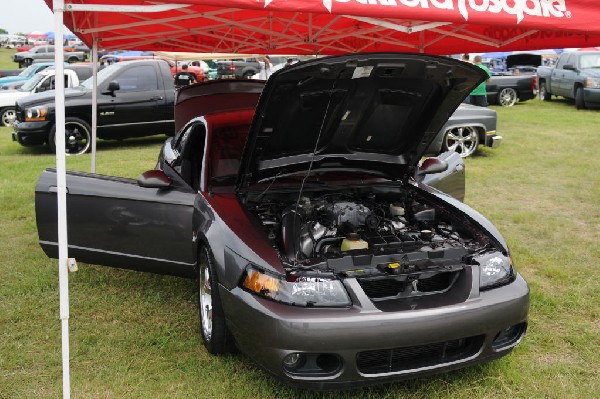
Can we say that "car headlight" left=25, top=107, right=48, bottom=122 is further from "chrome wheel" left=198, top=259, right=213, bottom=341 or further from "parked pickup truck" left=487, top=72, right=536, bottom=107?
"parked pickup truck" left=487, top=72, right=536, bottom=107

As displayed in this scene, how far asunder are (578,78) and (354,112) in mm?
15598

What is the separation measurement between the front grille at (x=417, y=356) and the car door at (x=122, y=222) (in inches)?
61.1

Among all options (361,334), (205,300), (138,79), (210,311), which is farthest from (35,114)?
(361,334)

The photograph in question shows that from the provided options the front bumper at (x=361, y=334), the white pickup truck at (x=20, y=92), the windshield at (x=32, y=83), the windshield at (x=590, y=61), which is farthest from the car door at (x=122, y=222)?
the windshield at (x=590, y=61)

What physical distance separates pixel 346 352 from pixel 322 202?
4.25 feet

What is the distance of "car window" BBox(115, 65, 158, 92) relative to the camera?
38.8 feet

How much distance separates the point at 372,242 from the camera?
11.5 ft

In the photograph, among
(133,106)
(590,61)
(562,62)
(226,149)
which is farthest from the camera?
(562,62)

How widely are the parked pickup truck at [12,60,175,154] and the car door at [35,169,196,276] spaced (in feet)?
23.5

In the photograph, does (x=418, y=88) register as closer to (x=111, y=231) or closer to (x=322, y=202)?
(x=322, y=202)

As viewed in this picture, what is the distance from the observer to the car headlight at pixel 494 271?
127 inches

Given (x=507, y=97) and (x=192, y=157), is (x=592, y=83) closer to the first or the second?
(x=507, y=97)

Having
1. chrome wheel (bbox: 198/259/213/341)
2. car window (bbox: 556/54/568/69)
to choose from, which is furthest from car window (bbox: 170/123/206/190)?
car window (bbox: 556/54/568/69)

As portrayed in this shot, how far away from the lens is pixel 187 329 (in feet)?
13.5
